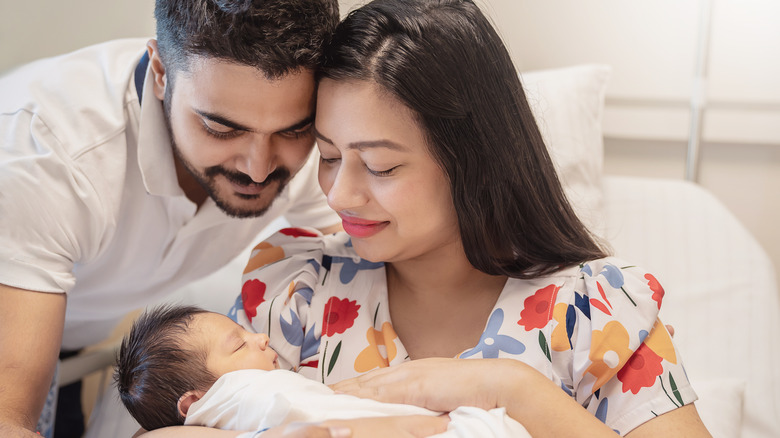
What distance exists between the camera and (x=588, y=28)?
109 inches

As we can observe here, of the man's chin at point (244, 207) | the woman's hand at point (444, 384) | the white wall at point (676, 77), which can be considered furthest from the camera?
the white wall at point (676, 77)

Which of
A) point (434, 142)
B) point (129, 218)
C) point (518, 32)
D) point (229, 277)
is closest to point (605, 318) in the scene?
point (434, 142)

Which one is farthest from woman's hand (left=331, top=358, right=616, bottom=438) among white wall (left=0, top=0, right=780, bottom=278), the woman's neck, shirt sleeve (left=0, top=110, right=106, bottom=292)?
white wall (left=0, top=0, right=780, bottom=278)

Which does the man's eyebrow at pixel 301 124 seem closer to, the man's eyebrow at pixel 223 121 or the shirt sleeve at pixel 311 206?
the man's eyebrow at pixel 223 121

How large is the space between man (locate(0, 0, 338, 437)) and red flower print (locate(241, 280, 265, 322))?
214 millimetres

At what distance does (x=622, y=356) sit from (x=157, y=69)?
1.15 m

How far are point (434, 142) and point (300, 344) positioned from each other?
497 millimetres

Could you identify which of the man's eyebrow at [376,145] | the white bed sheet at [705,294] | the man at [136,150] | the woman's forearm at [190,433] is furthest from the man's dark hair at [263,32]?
the white bed sheet at [705,294]

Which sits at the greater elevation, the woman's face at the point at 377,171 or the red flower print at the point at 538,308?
the woman's face at the point at 377,171

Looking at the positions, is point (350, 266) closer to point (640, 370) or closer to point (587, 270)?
point (587, 270)

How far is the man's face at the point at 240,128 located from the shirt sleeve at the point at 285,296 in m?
0.14

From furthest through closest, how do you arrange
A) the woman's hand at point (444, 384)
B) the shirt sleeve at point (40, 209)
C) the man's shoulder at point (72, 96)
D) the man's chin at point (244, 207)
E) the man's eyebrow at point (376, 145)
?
the man's chin at point (244, 207) < the man's shoulder at point (72, 96) < the shirt sleeve at point (40, 209) < the man's eyebrow at point (376, 145) < the woman's hand at point (444, 384)

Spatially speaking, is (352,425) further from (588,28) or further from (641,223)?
(588,28)

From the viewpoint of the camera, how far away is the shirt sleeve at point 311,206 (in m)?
2.06
